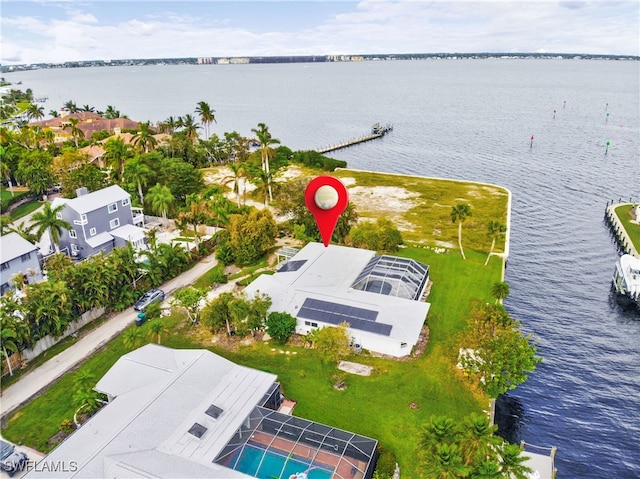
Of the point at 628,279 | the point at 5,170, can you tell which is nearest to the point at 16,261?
the point at 5,170

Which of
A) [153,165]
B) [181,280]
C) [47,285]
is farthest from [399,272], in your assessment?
[153,165]

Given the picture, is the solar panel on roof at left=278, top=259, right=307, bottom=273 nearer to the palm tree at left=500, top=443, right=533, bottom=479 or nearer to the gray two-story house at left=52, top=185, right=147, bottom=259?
the gray two-story house at left=52, top=185, right=147, bottom=259

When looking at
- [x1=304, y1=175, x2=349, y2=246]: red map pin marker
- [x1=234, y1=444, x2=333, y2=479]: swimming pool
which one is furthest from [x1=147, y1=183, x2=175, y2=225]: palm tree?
[x1=304, y1=175, x2=349, y2=246]: red map pin marker

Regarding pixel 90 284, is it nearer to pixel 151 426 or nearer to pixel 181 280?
pixel 181 280

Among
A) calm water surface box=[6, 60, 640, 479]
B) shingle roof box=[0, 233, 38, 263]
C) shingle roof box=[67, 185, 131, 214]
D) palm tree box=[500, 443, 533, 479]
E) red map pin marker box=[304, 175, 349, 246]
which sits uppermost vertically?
red map pin marker box=[304, 175, 349, 246]

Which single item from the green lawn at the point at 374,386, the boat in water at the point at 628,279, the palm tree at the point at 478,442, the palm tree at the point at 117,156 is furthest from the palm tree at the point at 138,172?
the boat in water at the point at 628,279

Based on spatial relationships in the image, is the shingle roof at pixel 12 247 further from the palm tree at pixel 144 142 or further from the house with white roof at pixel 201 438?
the palm tree at pixel 144 142
